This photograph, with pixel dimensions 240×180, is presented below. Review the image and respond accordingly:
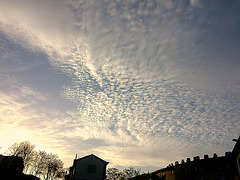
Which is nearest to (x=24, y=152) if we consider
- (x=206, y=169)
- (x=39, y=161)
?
(x=39, y=161)

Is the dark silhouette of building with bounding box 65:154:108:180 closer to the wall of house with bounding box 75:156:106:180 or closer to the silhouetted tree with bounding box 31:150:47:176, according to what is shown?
the wall of house with bounding box 75:156:106:180

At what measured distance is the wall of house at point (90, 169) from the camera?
4278 centimetres

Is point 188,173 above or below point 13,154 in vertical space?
below

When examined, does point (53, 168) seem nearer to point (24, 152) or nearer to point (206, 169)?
point (24, 152)

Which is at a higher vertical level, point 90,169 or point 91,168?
point 91,168

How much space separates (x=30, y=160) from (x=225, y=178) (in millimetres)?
64334

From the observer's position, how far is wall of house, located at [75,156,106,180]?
4278 centimetres

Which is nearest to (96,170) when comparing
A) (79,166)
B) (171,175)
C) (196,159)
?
(79,166)

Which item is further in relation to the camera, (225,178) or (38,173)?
(38,173)

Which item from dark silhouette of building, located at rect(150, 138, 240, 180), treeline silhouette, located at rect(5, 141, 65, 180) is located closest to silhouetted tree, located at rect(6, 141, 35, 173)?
treeline silhouette, located at rect(5, 141, 65, 180)

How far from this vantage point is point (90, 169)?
143ft

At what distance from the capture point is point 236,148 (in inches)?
627

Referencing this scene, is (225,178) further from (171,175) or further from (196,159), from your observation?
(171,175)

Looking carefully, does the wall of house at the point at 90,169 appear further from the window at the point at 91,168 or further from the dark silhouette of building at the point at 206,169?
the dark silhouette of building at the point at 206,169
